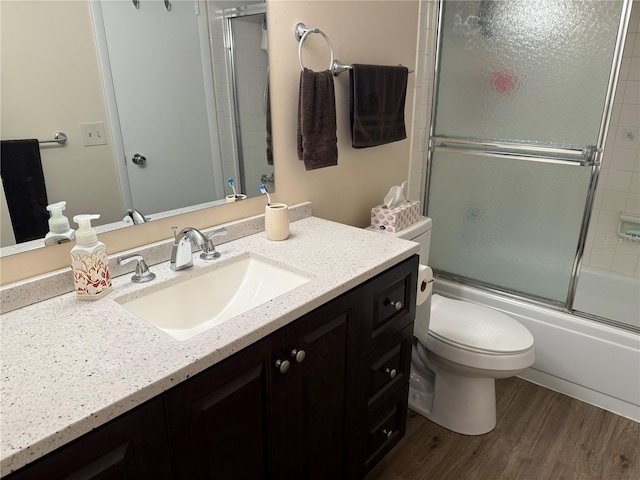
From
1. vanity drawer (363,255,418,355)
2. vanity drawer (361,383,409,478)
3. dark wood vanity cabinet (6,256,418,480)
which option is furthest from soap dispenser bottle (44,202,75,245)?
vanity drawer (361,383,409,478)

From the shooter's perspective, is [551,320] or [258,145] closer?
[258,145]

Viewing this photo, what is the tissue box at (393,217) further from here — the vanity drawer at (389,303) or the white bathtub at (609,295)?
the white bathtub at (609,295)

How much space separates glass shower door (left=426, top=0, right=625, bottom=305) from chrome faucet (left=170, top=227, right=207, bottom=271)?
61.9 inches

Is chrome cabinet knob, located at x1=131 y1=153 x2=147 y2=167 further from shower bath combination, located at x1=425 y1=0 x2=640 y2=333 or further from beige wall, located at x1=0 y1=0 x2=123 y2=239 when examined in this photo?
shower bath combination, located at x1=425 y1=0 x2=640 y2=333

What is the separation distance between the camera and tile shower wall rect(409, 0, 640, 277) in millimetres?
2197

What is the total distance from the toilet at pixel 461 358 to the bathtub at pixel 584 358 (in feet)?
1.26

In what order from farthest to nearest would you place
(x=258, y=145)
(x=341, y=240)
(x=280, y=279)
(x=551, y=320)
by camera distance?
(x=551, y=320) → (x=258, y=145) → (x=341, y=240) → (x=280, y=279)

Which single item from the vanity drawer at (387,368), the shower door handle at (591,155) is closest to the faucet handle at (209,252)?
the vanity drawer at (387,368)

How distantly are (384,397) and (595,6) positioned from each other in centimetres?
172

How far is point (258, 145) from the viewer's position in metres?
1.51

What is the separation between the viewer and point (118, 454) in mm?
720

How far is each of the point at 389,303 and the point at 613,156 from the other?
6.23ft

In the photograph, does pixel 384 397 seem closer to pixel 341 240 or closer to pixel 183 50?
pixel 341 240

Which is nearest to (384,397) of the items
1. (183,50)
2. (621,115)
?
(183,50)
